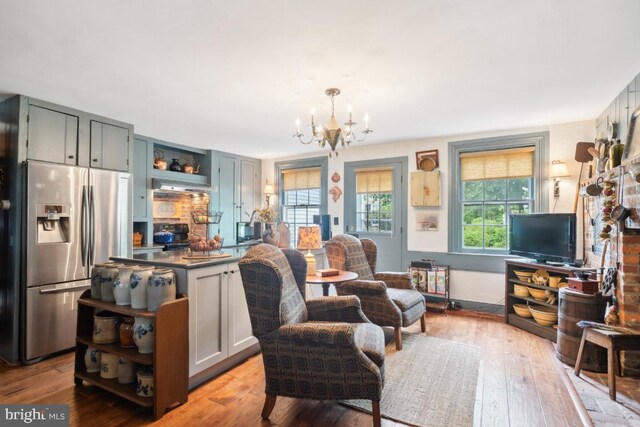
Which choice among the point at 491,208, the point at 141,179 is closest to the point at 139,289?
the point at 141,179

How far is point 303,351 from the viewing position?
1948mm

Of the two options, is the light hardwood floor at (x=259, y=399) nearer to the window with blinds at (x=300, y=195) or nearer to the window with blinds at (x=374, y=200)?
the window with blinds at (x=374, y=200)

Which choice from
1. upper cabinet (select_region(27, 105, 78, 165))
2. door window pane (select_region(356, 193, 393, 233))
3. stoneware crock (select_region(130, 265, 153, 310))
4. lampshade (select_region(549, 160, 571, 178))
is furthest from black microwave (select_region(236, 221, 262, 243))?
lampshade (select_region(549, 160, 571, 178))

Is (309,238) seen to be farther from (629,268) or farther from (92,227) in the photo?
(629,268)

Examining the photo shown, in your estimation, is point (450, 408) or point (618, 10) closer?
point (618, 10)

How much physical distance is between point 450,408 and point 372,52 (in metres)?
2.47

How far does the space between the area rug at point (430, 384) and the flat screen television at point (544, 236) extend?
1406mm

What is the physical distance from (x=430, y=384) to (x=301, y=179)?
4.28m

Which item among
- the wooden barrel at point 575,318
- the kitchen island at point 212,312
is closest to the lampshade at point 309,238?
the kitchen island at point 212,312

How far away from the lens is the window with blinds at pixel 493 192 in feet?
13.9

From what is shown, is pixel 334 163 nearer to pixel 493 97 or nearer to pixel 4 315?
pixel 493 97

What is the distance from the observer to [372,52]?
7.52 ft

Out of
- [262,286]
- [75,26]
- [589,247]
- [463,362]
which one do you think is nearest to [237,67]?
[75,26]

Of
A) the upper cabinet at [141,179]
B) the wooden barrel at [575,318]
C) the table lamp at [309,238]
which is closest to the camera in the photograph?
the wooden barrel at [575,318]
